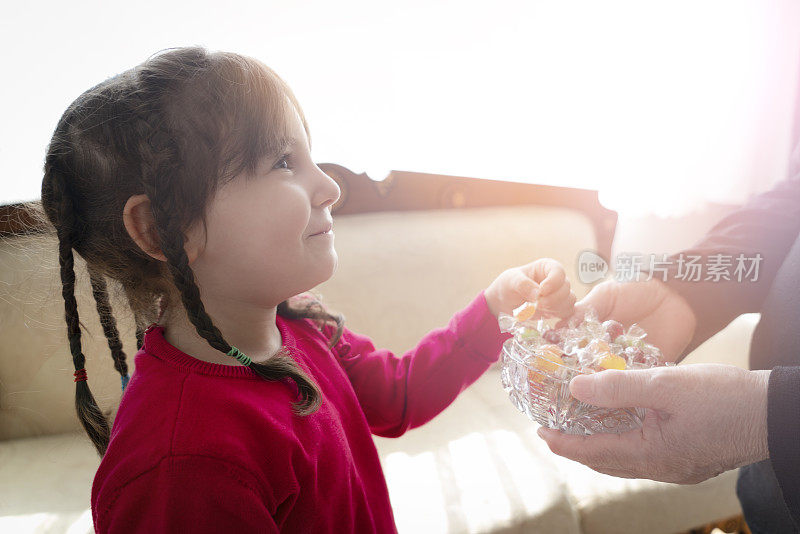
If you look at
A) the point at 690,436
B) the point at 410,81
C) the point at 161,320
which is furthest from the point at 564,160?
the point at 161,320

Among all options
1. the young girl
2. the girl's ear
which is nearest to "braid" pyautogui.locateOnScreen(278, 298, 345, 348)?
the young girl

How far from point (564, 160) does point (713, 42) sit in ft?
2.74

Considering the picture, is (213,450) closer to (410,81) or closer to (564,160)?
(410,81)

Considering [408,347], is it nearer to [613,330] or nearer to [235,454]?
[613,330]

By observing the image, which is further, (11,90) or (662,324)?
(11,90)

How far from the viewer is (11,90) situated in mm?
1364

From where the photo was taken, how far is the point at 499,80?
1.81m

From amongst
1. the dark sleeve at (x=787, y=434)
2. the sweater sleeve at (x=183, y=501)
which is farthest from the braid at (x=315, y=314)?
the dark sleeve at (x=787, y=434)

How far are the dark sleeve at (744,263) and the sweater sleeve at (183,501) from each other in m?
0.88

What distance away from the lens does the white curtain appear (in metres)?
1.40

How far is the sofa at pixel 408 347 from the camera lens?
114 centimetres

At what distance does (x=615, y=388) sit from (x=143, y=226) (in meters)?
0.65

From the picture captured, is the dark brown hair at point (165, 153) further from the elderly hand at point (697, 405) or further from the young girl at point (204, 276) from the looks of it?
the elderly hand at point (697, 405)

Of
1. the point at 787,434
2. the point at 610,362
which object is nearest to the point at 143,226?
the point at 610,362
